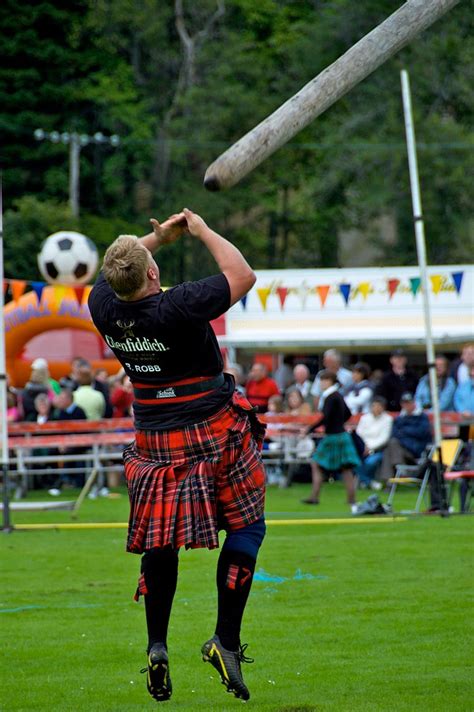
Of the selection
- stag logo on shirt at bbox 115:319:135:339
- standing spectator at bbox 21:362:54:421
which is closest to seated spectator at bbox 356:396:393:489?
standing spectator at bbox 21:362:54:421

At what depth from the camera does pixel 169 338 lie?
445 cm

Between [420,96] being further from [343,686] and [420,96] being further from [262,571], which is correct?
[343,686]

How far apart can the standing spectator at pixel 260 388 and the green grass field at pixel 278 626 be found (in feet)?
22.0

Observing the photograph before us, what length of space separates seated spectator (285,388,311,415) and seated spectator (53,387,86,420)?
255cm

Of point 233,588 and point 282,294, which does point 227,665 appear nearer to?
point 233,588

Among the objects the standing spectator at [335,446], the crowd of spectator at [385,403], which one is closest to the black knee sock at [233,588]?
the standing spectator at [335,446]

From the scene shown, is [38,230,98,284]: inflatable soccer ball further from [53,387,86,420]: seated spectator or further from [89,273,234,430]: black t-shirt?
[89,273,234,430]: black t-shirt

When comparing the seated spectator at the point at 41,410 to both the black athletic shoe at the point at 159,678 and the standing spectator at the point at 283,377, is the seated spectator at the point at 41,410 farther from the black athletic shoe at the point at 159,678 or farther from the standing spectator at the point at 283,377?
the black athletic shoe at the point at 159,678

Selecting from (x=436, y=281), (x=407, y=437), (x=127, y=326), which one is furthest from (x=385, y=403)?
(x=127, y=326)

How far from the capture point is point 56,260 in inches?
815

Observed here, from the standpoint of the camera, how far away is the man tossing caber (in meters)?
4.41

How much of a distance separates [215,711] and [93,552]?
4.85 m

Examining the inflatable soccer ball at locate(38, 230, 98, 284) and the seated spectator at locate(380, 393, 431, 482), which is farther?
the inflatable soccer ball at locate(38, 230, 98, 284)

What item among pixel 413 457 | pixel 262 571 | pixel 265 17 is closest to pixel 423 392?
pixel 413 457
